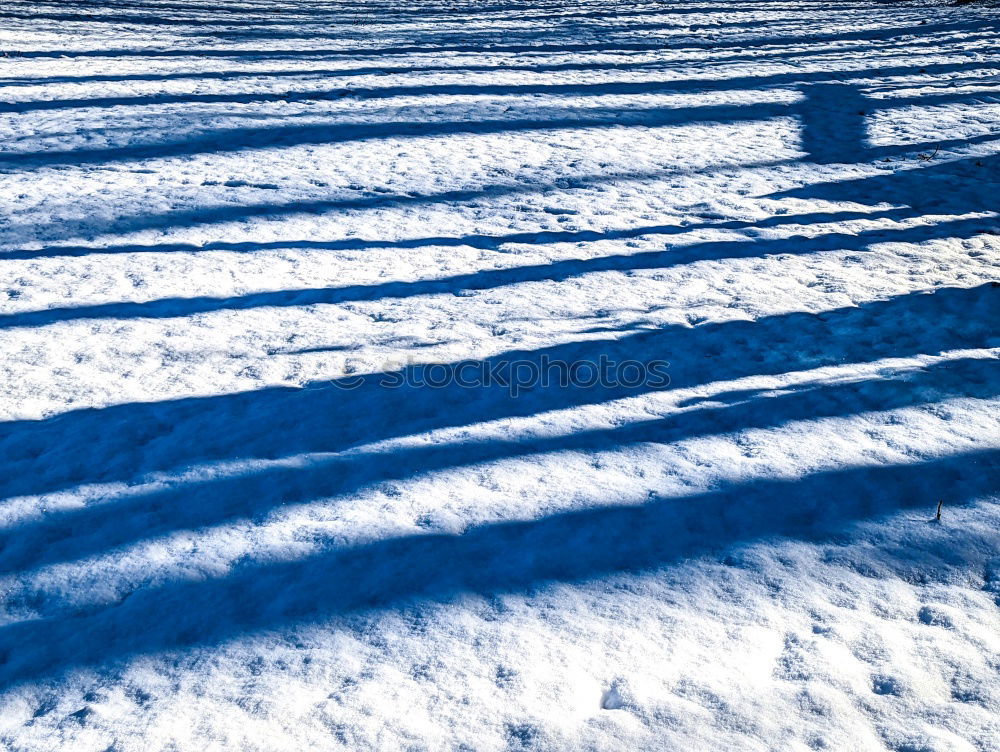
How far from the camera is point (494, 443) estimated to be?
3734mm

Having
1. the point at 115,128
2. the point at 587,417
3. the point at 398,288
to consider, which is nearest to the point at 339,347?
the point at 398,288

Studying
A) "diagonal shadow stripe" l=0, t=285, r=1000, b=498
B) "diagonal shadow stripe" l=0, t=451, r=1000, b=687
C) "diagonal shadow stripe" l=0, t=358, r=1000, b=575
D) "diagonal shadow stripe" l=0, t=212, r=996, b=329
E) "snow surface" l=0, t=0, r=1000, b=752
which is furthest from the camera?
"diagonal shadow stripe" l=0, t=212, r=996, b=329

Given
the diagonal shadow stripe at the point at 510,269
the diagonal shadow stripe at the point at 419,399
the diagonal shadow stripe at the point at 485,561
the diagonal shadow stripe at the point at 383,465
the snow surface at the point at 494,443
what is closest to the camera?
the snow surface at the point at 494,443

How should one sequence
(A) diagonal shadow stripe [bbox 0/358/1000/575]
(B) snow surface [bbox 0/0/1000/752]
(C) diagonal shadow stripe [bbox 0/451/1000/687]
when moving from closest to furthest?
1. (B) snow surface [bbox 0/0/1000/752]
2. (C) diagonal shadow stripe [bbox 0/451/1000/687]
3. (A) diagonal shadow stripe [bbox 0/358/1000/575]

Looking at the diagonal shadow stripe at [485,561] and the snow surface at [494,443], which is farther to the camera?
the diagonal shadow stripe at [485,561]

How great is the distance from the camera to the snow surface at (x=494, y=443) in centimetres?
250

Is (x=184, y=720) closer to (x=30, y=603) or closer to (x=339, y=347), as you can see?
(x=30, y=603)

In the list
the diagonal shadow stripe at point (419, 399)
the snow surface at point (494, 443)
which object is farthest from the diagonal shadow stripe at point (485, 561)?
the diagonal shadow stripe at point (419, 399)

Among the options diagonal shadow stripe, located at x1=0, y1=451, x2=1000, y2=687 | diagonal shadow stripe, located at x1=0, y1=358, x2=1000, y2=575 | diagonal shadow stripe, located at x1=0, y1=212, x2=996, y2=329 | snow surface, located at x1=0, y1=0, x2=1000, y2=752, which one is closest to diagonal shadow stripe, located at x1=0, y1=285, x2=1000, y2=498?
snow surface, located at x1=0, y1=0, x2=1000, y2=752

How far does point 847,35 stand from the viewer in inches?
597

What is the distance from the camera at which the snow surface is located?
2.50 metres

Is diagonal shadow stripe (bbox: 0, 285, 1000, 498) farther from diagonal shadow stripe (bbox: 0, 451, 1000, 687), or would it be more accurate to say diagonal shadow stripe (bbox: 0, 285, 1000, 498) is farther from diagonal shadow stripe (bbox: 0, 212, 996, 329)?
diagonal shadow stripe (bbox: 0, 212, 996, 329)

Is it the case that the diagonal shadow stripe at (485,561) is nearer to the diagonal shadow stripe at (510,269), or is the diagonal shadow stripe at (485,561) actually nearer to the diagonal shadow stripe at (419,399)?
the diagonal shadow stripe at (419,399)

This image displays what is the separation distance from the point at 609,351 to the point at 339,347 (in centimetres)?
136
